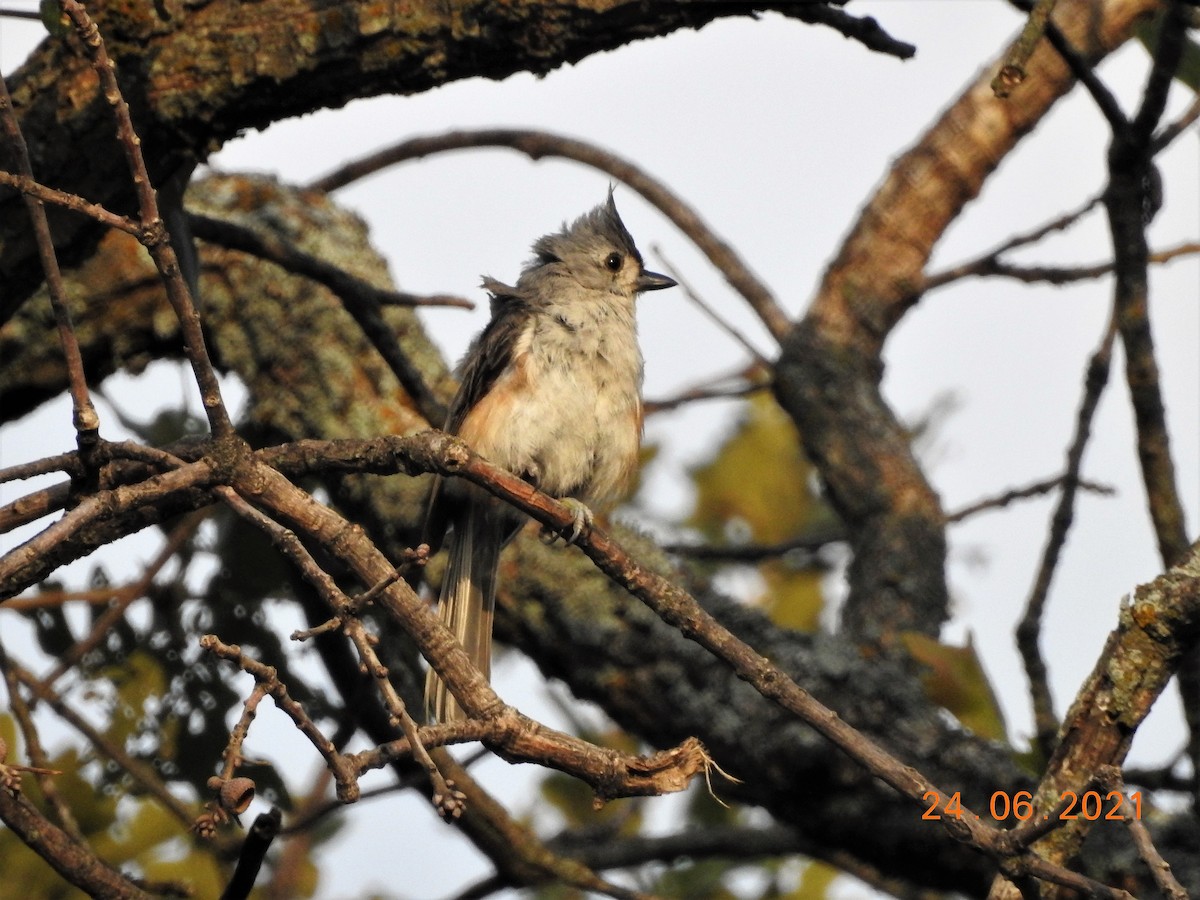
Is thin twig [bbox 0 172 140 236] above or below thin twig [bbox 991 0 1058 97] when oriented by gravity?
below

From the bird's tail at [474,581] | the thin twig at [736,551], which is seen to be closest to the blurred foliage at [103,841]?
the bird's tail at [474,581]

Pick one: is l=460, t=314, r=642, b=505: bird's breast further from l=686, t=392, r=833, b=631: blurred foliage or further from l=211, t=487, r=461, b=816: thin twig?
l=211, t=487, r=461, b=816: thin twig

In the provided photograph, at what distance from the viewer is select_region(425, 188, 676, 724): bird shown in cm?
412

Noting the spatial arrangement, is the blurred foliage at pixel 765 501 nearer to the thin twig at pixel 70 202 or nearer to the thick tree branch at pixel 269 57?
the thick tree branch at pixel 269 57

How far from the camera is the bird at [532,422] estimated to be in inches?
162

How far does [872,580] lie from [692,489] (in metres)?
1.63

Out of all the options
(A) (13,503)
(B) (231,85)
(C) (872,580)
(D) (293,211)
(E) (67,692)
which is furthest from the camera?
(D) (293,211)

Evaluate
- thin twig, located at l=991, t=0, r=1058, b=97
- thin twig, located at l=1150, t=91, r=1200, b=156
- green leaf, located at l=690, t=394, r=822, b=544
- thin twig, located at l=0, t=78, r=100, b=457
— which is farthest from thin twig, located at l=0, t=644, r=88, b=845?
green leaf, located at l=690, t=394, r=822, b=544

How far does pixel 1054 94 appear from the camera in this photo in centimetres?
530

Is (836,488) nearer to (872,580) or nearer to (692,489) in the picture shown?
(872,580)

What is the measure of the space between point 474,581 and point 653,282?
1.33 metres

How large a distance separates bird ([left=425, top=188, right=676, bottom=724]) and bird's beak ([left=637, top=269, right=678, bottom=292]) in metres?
0.32

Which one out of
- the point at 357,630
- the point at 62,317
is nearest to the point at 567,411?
the point at 62,317

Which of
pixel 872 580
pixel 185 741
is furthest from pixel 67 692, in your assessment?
pixel 872 580
